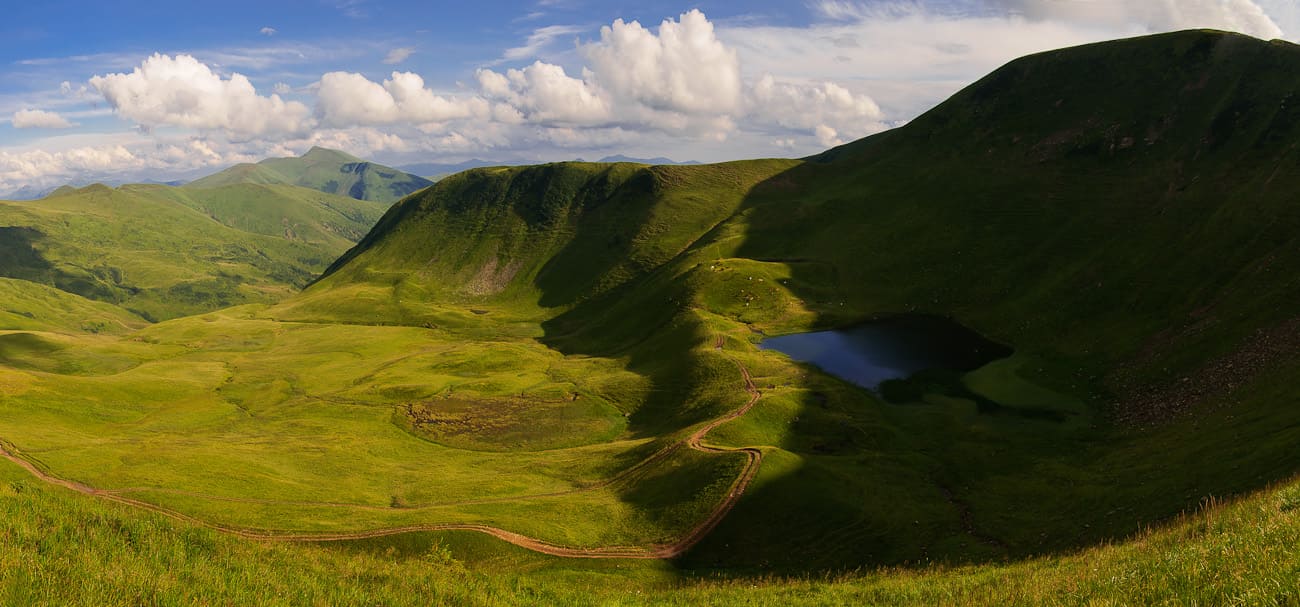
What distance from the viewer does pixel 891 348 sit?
118 m

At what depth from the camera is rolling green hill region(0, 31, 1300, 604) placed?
24.7 meters

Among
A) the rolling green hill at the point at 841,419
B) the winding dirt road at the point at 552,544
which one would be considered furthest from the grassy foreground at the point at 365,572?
the winding dirt road at the point at 552,544

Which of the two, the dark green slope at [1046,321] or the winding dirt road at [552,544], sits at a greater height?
the dark green slope at [1046,321]

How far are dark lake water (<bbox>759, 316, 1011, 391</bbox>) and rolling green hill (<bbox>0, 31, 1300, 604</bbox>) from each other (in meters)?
4.56

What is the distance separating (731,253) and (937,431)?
122 meters

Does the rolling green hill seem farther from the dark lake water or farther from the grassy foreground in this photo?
the dark lake water

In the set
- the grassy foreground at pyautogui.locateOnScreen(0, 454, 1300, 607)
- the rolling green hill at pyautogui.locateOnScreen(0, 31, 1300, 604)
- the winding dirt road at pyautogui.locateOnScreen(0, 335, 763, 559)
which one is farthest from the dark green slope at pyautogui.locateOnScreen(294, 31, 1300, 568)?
the grassy foreground at pyautogui.locateOnScreen(0, 454, 1300, 607)

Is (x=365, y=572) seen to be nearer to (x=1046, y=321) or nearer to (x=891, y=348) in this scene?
(x=891, y=348)

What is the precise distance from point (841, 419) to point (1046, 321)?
62705 millimetres

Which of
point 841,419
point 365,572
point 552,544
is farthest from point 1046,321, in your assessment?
point 365,572

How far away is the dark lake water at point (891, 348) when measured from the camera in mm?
106312

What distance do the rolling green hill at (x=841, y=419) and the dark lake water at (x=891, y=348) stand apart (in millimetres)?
4564

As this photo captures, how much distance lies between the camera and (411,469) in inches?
3378

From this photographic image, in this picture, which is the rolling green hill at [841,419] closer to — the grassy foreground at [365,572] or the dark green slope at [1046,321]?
A: the grassy foreground at [365,572]
